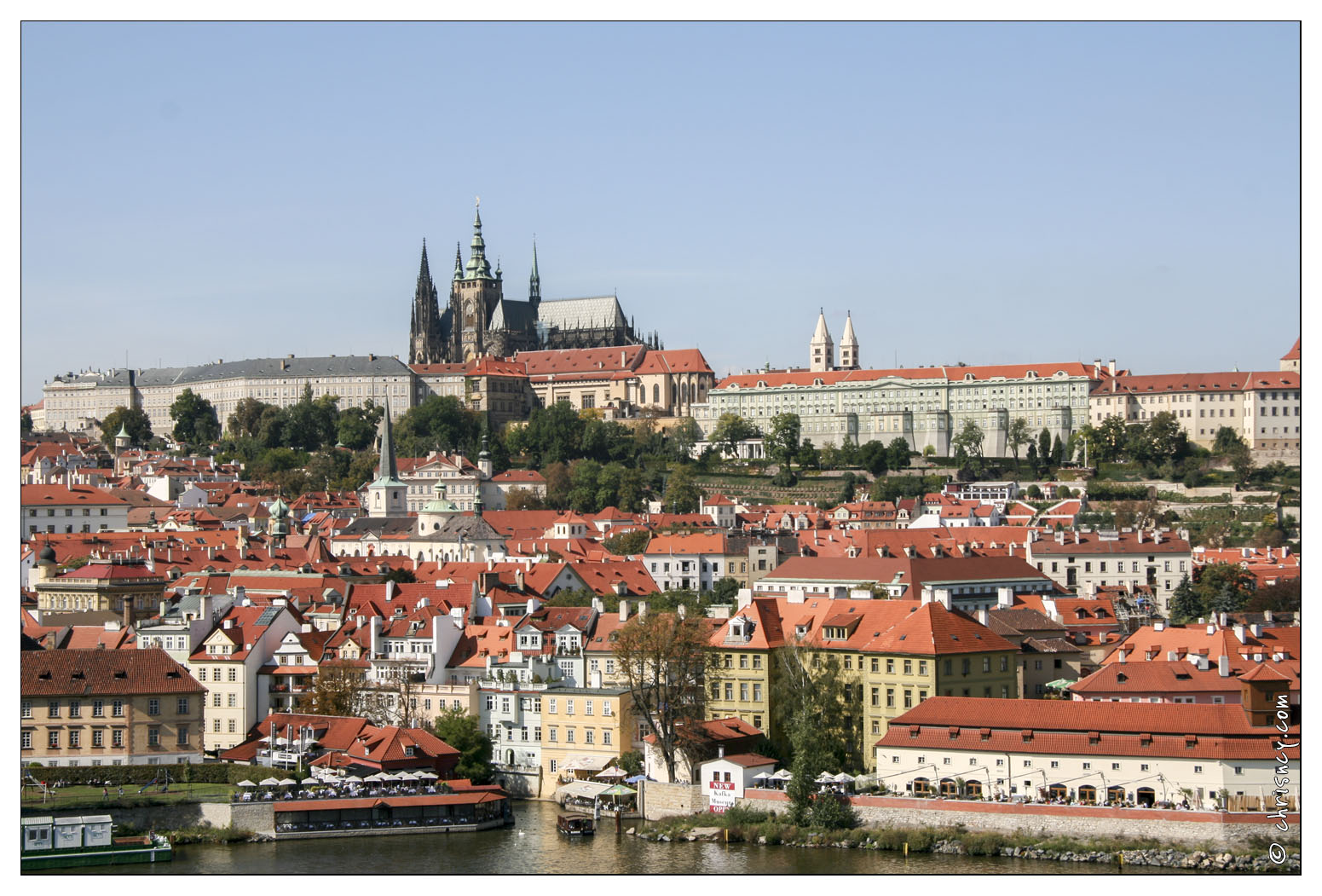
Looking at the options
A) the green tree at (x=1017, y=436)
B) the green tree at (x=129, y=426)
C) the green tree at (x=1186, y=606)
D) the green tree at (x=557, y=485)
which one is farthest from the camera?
the green tree at (x=129, y=426)

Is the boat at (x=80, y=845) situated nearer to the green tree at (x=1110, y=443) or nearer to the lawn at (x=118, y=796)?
the lawn at (x=118, y=796)

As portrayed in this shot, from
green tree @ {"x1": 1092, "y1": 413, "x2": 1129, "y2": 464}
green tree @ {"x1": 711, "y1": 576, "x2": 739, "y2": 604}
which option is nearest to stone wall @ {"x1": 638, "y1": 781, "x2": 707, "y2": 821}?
green tree @ {"x1": 711, "y1": 576, "x2": 739, "y2": 604}

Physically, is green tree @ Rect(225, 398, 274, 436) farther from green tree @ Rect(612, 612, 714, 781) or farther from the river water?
the river water

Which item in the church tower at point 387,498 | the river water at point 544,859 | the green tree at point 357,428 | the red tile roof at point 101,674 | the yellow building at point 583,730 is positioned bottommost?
the river water at point 544,859

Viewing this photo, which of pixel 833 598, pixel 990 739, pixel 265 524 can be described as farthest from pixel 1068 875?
pixel 265 524

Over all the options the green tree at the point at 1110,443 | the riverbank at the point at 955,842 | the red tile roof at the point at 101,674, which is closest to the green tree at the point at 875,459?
the green tree at the point at 1110,443

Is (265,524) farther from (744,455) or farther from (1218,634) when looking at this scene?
(1218,634)
